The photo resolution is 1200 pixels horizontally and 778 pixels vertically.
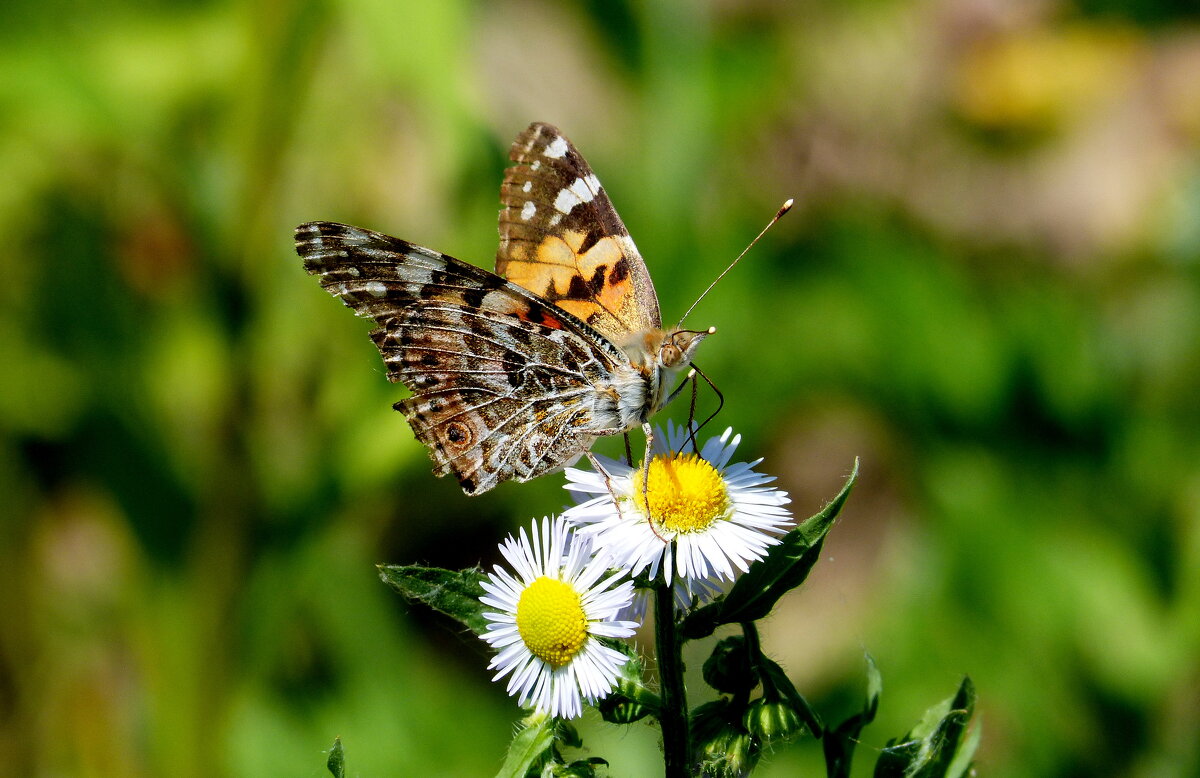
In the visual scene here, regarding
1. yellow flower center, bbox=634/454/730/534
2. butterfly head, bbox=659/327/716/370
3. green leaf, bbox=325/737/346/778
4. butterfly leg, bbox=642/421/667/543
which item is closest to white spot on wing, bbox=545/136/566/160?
butterfly head, bbox=659/327/716/370

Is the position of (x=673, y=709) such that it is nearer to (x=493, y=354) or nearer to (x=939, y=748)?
(x=939, y=748)

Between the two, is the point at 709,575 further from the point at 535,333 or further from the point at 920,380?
the point at 920,380

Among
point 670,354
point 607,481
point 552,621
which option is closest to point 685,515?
point 607,481

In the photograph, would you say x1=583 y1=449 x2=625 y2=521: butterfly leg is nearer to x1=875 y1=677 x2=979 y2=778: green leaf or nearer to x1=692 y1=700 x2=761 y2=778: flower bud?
x1=692 y1=700 x2=761 y2=778: flower bud

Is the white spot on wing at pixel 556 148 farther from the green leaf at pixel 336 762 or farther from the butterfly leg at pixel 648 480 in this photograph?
the green leaf at pixel 336 762

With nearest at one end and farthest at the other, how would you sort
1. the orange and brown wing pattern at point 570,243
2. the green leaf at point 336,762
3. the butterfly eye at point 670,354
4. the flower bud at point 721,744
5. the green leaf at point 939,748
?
the green leaf at point 336,762
the flower bud at point 721,744
the green leaf at point 939,748
the butterfly eye at point 670,354
the orange and brown wing pattern at point 570,243

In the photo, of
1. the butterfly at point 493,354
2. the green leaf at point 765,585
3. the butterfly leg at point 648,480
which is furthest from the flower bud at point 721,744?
the butterfly at point 493,354
